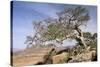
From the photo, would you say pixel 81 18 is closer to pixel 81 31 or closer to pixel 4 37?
pixel 81 31

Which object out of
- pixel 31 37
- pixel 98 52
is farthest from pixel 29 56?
pixel 98 52

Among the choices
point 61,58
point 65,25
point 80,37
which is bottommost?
point 61,58

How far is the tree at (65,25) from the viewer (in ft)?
7.96

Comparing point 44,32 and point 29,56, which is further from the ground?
point 44,32

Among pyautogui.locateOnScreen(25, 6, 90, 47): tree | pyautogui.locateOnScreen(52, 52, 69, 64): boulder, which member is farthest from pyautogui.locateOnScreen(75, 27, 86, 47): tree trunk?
pyautogui.locateOnScreen(52, 52, 69, 64): boulder

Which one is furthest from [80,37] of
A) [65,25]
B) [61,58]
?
[61,58]

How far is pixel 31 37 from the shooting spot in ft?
7.78

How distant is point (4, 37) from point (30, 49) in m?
0.35

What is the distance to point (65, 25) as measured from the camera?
2508 mm

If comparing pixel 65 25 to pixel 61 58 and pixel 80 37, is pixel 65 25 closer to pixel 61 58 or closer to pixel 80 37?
pixel 80 37

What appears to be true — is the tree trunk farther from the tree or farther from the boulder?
the boulder

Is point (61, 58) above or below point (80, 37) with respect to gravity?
below

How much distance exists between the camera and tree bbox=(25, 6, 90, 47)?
2.43 meters

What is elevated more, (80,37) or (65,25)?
(65,25)
